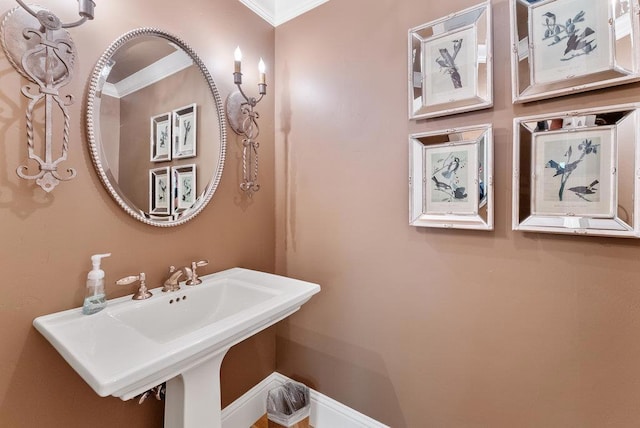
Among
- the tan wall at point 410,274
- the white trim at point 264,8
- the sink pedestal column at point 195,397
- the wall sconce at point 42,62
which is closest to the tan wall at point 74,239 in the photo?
the wall sconce at point 42,62

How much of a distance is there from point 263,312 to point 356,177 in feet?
2.64

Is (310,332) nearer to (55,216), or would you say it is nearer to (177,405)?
(177,405)

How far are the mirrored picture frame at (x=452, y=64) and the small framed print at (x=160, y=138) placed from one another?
103cm

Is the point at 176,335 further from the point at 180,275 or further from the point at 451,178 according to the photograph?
the point at 451,178

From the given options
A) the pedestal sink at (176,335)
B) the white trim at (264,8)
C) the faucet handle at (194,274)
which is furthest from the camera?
the white trim at (264,8)

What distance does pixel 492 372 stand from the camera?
1.09 m

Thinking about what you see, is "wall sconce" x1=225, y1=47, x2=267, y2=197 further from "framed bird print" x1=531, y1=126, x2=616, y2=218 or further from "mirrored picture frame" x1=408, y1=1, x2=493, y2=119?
"framed bird print" x1=531, y1=126, x2=616, y2=218

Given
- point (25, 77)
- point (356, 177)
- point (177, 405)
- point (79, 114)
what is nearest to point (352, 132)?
point (356, 177)

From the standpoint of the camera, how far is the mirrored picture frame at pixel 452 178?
3.48 ft

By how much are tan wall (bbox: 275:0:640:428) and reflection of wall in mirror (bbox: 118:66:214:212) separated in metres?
0.46

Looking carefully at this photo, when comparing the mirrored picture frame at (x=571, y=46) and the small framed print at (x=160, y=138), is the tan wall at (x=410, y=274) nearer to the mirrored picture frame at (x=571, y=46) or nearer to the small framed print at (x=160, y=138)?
the mirrored picture frame at (x=571, y=46)

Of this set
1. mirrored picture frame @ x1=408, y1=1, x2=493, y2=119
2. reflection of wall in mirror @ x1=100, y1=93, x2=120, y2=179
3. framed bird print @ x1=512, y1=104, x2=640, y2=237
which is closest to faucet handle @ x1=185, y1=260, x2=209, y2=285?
reflection of wall in mirror @ x1=100, y1=93, x2=120, y2=179

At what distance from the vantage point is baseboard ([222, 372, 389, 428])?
1382mm

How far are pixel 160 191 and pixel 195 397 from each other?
0.76m
